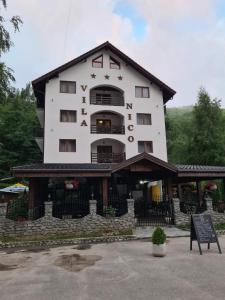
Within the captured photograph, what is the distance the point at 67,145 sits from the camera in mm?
24234

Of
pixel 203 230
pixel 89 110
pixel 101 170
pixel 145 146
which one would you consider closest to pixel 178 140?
pixel 145 146

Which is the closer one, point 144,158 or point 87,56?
point 144,158

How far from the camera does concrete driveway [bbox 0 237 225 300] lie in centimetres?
618

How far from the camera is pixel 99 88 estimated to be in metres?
26.7

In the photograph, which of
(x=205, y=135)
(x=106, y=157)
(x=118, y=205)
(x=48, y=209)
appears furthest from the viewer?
(x=205, y=135)

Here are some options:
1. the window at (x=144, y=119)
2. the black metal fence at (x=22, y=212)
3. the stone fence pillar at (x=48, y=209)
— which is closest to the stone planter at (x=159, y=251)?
the stone fence pillar at (x=48, y=209)

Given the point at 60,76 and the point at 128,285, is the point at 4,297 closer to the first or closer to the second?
the point at 128,285

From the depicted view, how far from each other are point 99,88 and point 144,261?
20424 millimetres

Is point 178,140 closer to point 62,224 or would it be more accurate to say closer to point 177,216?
point 177,216

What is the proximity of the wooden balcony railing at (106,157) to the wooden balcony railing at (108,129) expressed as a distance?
218 cm

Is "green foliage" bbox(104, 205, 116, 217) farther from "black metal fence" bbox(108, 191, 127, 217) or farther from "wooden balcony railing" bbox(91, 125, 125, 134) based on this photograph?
"wooden balcony railing" bbox(91, 125, 125, 134)

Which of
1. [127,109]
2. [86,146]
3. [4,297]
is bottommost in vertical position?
[4,297]

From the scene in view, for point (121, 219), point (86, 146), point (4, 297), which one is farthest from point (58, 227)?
point (86, 146)

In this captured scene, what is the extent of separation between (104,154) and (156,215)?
8824 millimetres
